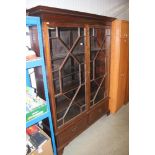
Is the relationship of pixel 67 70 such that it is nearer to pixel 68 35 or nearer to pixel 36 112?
pixel 68 35

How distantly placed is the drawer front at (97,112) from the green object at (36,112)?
1.00 m

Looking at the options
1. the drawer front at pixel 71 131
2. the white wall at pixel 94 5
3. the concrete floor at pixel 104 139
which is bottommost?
the concrete floor at pixel 104 139

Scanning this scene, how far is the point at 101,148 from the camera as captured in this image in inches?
79.3

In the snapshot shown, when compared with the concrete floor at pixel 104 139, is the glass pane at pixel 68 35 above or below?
above

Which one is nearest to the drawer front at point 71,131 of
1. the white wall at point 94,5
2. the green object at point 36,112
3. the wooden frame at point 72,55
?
the wooden frame at point 72,55

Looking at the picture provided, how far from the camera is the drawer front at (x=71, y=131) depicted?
6.11 feet

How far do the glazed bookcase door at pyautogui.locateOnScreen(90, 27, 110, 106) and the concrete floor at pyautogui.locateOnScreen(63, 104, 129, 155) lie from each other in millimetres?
442

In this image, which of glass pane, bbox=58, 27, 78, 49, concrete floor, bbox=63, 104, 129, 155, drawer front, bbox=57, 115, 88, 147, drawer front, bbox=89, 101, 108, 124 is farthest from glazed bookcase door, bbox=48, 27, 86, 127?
concrete floor, bbox=63, 104, 129, 155

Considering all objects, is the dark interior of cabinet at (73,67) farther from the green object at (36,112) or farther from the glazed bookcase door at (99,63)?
the green object at (36,112)
